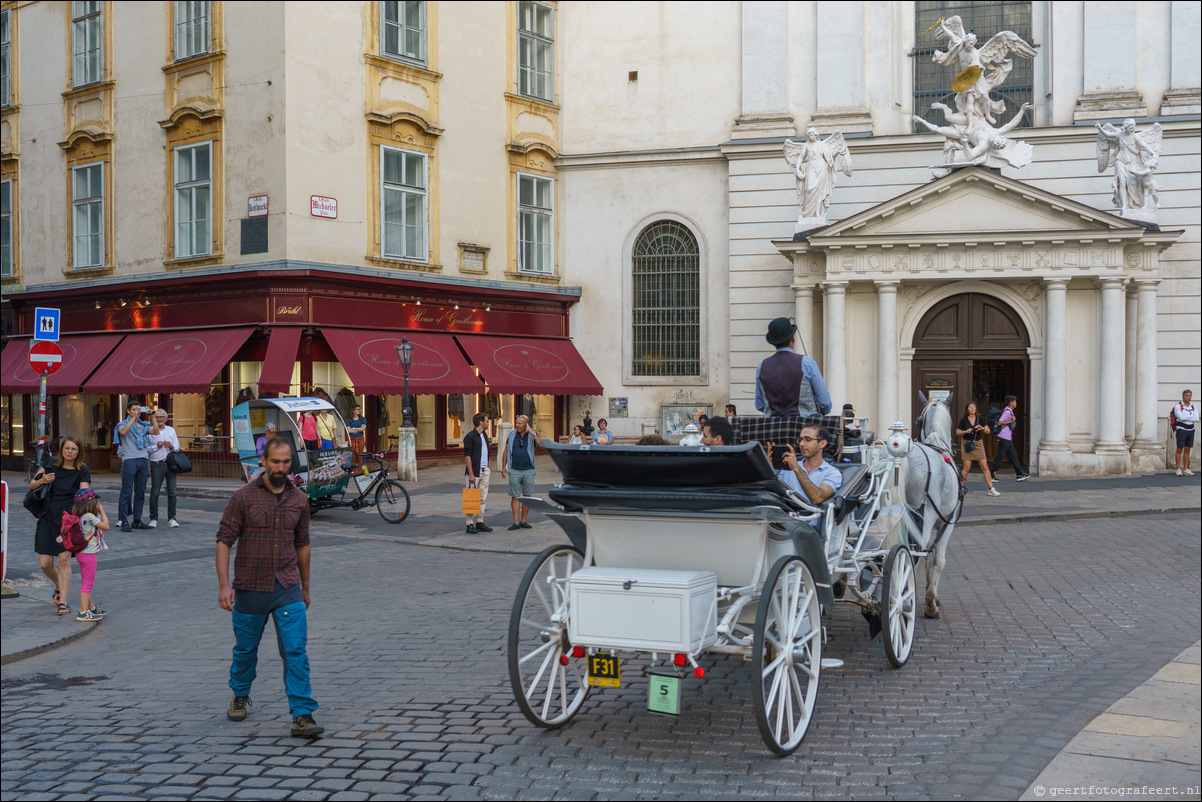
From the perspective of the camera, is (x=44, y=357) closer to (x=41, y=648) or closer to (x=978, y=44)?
(x=41, y=648)

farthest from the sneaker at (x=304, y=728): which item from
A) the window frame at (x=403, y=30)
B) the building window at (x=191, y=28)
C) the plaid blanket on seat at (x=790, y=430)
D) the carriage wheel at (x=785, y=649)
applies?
the building window at (x=191, y=28)

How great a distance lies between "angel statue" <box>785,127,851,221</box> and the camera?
83.7 ft

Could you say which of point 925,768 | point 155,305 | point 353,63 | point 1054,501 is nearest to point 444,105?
point 353,63

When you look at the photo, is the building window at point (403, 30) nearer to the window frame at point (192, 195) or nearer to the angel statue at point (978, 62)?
the window frame at point (192, 195)

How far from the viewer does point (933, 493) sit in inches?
339

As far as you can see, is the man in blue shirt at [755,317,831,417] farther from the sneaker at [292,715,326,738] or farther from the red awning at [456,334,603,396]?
the red awning at [456,334,603,396]

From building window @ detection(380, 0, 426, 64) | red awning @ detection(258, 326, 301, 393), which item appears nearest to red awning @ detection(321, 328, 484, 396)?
red awning @ detection(258, 326, 301, 393)

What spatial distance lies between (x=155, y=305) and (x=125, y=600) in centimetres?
1679

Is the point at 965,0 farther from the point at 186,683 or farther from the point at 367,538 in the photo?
the point at 186,683

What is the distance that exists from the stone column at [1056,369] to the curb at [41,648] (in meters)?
20.4

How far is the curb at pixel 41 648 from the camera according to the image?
8.03 metres

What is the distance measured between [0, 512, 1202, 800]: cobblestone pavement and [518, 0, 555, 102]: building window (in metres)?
21.9

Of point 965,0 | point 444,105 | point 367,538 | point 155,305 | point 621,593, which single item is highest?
point 965,0

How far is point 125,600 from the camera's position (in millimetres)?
10508
